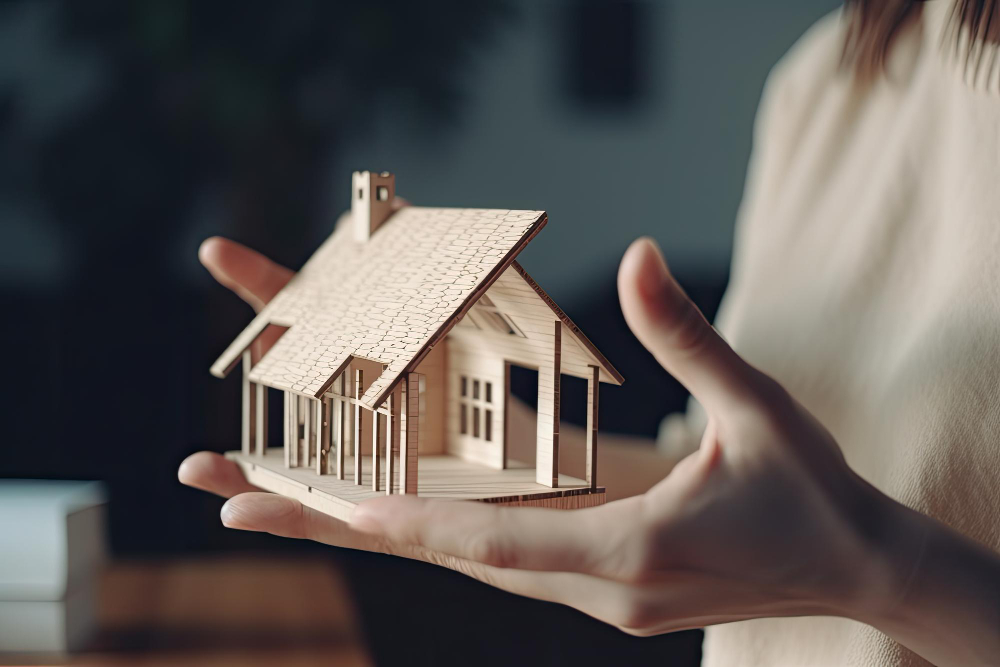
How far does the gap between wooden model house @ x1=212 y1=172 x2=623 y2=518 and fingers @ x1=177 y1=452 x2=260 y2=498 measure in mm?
14

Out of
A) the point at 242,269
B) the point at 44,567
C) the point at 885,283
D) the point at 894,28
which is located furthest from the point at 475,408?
the point at 44,567

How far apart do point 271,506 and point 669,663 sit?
1.41m

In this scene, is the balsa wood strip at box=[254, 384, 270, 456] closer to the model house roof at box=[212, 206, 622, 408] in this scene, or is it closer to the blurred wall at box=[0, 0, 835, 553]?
the model house roof at box=[212, 206, 622, 408]

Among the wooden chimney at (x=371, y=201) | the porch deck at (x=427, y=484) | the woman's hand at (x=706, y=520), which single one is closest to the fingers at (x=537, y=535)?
the woman's hand at (x=706, y=520)

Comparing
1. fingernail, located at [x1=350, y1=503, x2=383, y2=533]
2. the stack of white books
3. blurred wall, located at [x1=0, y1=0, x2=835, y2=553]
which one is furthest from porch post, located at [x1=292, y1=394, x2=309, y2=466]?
blurred wall, located at [x1=0, y1=0, x2=835, y2=553]

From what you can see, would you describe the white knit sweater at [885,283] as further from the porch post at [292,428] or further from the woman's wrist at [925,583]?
the porch post at [292,428]

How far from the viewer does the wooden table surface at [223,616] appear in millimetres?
1296

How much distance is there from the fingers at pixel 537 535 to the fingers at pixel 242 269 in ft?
1.34

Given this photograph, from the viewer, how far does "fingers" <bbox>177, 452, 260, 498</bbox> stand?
612 mm

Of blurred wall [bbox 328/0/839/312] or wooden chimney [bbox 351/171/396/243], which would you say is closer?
wooden chimney [bbox 351/171/396/243]

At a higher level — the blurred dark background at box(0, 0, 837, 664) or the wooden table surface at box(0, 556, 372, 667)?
the blurred dark background at box(0, 0, 837, 664)

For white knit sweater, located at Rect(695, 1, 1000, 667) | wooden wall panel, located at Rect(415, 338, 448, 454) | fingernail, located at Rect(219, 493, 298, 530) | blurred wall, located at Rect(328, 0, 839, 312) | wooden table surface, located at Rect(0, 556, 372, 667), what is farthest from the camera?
blurred wall, located at Rect(328, 0, 839, 312)

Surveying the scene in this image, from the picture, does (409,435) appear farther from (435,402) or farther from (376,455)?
(435,402)

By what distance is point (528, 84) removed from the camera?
1699 mm
